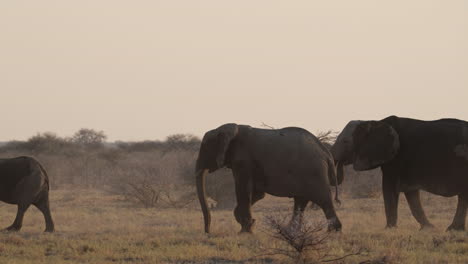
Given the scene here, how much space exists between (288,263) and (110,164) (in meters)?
38.2

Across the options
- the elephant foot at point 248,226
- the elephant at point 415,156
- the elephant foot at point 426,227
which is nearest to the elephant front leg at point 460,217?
the elephant at point 415,156

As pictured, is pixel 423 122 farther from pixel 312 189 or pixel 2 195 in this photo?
pixel 2 195

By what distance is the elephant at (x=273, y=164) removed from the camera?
14.0 m

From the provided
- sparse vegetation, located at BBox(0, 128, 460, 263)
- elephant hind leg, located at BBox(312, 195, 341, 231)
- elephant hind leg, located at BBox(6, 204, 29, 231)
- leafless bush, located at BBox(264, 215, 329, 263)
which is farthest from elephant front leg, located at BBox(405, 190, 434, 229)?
elephant hind leg, located at BBox(6, 204, 29, 231)

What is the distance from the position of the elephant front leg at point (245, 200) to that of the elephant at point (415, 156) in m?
2.30

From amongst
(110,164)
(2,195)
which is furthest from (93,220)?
(110,164)

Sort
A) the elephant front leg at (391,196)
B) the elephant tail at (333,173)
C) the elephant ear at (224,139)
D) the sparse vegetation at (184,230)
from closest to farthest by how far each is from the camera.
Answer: the sparse vegetation at (184,230)
the elephant tail at (333,173)
the elephant ear at (224,139)
the elephant front leg at (391,196)

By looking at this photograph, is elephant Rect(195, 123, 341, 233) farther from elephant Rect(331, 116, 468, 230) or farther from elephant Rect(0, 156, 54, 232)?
elephant Rect(0, 156, 54, 232)

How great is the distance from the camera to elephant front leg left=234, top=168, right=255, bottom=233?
1424cm

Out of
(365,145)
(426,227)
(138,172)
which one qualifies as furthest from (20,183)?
(138,172)

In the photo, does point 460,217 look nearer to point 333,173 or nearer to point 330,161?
point 333,173

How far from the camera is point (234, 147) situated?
14.6 metres

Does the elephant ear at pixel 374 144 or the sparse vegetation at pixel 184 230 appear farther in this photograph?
the elephant ear at pixel 374 144

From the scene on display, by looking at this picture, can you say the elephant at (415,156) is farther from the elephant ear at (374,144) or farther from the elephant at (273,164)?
the elephant at (273,164)
